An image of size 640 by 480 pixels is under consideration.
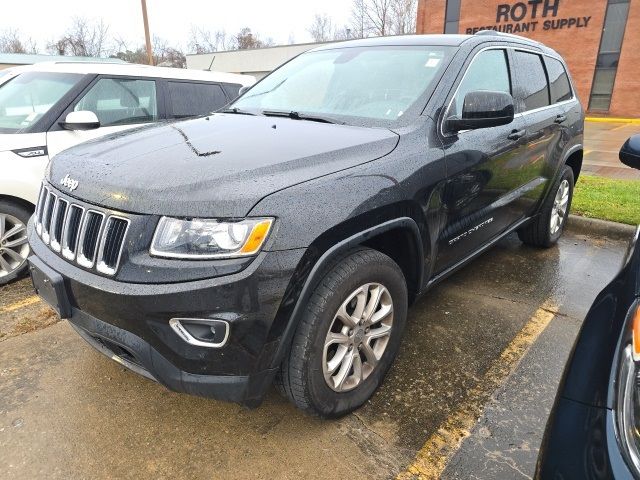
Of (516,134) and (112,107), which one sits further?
(112,107)

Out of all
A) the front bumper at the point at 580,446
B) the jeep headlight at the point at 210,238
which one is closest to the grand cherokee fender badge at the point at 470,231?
the jeep headlight at the point at 210,238

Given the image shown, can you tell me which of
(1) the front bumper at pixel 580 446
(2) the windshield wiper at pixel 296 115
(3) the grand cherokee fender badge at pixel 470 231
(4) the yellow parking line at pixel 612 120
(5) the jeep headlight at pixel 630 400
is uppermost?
(2) the windshield wiper at pixel 296 115

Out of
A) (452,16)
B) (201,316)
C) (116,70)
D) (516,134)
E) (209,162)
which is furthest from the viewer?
(452,16)

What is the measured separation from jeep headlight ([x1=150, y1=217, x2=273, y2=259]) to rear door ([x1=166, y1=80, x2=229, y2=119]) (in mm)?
3287

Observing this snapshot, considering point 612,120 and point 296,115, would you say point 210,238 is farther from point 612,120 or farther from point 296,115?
point 612,120

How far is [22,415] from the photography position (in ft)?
7.72

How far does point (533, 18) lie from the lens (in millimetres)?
22906

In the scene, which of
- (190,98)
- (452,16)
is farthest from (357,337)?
(452,16)

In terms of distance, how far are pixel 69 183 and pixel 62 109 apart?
7.97 feet

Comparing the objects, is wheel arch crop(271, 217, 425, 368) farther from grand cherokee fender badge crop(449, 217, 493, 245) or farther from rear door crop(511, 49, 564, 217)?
rear door crop(511, 49, 564, 217)

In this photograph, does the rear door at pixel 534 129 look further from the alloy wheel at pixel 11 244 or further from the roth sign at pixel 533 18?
the roth sign at pixel 533 18

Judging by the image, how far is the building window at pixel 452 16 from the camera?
988 inches

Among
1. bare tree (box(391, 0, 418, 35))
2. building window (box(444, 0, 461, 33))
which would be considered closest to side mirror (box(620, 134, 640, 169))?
building window (box(444, 0, 461, 33))

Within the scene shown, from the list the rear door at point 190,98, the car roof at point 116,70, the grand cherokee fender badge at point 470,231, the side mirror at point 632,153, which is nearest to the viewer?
the side mirror at point 632,153
